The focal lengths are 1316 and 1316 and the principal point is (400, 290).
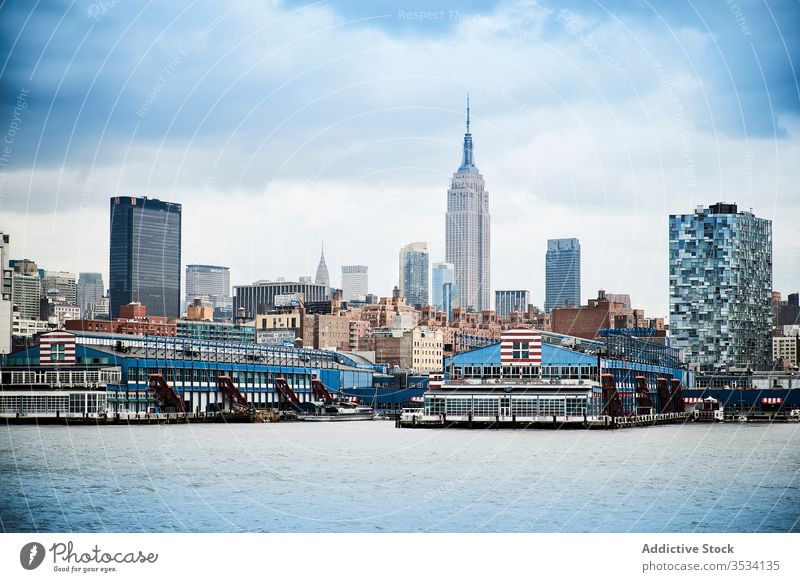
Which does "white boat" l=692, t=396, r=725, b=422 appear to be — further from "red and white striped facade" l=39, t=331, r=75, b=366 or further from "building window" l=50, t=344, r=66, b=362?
"building window" l=50, t=344, r=66, b=362

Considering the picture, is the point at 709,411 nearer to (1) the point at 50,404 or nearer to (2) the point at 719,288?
(1) the point at 50,404

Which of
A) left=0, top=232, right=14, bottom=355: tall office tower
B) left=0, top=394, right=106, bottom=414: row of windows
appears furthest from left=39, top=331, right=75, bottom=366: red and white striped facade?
left=0, top=232, right=14, bottom=355: tall office tower

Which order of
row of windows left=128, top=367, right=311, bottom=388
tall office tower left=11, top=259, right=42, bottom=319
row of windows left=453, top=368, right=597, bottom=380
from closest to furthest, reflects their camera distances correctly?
row of windows left=453, top=368, right=597, bottom=380, row of windows left=128, top=367, right=311, bottom=388, tall office tower left=11, top=259, right=42, bottom=319

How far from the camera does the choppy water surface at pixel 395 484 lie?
116 ft

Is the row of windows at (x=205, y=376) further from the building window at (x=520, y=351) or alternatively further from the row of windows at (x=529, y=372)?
the building window at (x=520, y=351)

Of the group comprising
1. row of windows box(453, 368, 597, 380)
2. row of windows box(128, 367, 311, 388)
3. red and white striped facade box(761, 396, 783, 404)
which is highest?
row of windows box(453, 368, 597, 380)

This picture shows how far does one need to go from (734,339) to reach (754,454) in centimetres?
11902

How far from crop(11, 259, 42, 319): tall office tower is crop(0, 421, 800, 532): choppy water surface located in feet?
347

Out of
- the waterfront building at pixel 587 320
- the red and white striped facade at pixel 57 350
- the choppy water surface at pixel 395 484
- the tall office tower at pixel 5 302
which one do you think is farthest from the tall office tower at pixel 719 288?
the tall office tower at pixel 5 302

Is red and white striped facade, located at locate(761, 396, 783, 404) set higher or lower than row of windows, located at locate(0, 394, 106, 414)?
lower

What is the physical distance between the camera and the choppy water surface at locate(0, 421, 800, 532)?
3550 cm

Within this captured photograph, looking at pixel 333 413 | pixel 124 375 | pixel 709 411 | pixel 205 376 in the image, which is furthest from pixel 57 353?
pixel 709 411

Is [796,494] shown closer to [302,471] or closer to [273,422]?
[302,471]

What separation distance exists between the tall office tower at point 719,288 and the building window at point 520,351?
9377 centimetres
